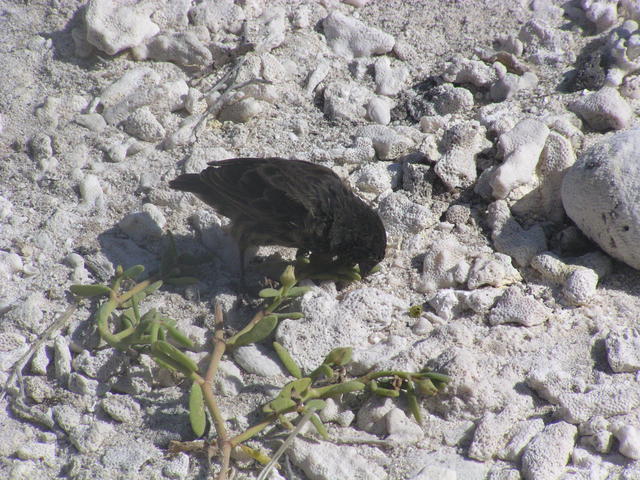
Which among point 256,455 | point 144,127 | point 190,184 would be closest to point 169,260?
point 190,184

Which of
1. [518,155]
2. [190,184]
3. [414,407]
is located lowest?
[190,184]

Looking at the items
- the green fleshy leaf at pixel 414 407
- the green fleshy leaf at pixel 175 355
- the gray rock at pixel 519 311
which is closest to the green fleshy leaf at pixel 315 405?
the green fleshy leaf at pixel 414 407

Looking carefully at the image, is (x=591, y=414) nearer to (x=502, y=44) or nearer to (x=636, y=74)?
(x=636, y=74)

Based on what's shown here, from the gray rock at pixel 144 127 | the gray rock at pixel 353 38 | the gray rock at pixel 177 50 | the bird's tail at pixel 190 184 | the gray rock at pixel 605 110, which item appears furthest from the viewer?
the gray rock at pixel 353 38

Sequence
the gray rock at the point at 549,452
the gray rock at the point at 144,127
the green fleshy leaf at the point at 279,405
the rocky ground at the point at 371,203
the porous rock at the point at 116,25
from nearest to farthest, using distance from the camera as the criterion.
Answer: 1. the gray rock at the point at 549,452
2. the green fleshy leaf at the point at 279,405
3. the rocky ground at the point at 371,203
4. the gray rock at the point at 144,127
5. the porous rock at the point at 116,25

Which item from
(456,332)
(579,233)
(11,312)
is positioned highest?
(579,233)

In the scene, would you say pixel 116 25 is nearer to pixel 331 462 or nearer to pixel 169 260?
pixel 169 260

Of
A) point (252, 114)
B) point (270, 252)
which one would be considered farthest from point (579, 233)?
point (252, 114)

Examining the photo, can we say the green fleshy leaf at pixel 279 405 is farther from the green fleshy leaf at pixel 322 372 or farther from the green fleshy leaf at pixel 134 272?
the green fleshy leaf at pixel 134 272
